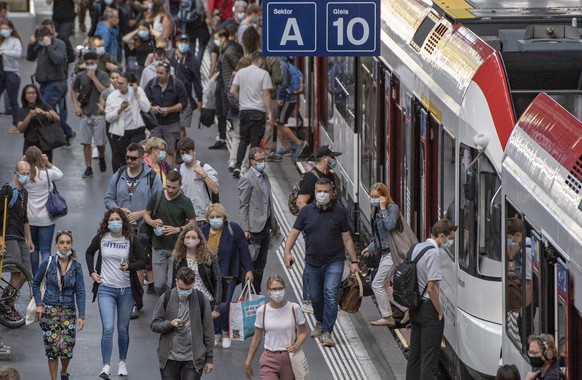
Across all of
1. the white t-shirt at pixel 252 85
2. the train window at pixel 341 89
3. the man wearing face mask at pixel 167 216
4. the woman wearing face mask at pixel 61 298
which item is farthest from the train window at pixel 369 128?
the woman wearing face mask at pixel 61 298

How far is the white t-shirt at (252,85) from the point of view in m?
21.1

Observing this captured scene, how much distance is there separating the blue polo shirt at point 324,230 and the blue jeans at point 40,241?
293 cm

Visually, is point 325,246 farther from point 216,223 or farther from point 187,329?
point 187,329

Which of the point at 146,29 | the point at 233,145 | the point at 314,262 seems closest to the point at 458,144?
the point at 314,262

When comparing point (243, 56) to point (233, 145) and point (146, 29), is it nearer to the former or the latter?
point (233, 145)

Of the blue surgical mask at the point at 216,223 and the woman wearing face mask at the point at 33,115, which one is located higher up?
the blue surgical mask at the point at 216,223

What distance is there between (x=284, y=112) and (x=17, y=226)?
7846 mm

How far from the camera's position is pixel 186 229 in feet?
44.9

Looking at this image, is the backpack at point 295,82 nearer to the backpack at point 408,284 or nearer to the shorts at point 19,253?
the shorts at point 19,253

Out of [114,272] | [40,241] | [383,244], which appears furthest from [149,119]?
[114,272]

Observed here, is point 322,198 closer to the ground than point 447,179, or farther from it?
closer to the ground

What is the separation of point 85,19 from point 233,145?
14814 millimetres

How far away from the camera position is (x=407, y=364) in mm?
13523

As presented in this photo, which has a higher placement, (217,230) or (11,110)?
(217,230)
